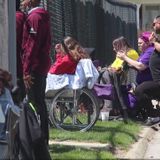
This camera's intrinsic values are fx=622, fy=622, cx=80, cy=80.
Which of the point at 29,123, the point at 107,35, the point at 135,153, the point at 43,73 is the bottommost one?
the point at 135,153

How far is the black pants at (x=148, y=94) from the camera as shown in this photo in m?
10.2

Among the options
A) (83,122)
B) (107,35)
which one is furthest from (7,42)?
(107,35)

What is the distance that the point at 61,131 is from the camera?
920 centimetres

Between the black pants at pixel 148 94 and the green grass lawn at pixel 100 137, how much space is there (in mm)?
507

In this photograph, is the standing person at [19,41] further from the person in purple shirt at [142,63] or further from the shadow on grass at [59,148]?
the person in purple shirt at [142,63]

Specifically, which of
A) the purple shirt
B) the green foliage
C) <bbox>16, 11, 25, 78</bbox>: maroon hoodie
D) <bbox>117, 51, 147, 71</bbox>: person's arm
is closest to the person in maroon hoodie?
<bbox>16, 11, 25, 78</bbox>: maroon hoodie

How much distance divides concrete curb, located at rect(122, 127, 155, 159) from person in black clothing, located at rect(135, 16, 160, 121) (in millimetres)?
578

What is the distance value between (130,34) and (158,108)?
32.7 ft

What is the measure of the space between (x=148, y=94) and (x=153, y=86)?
1.18 feet

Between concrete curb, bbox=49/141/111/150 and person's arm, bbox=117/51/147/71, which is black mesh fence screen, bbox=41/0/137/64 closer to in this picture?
person's arm, bbox=117/51/147/71

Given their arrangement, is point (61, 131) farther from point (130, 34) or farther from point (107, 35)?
point (130, 34)

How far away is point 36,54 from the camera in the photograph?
7.16 m

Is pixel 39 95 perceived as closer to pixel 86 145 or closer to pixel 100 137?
pixel 86 145

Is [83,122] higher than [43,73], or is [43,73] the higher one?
[43,73]
